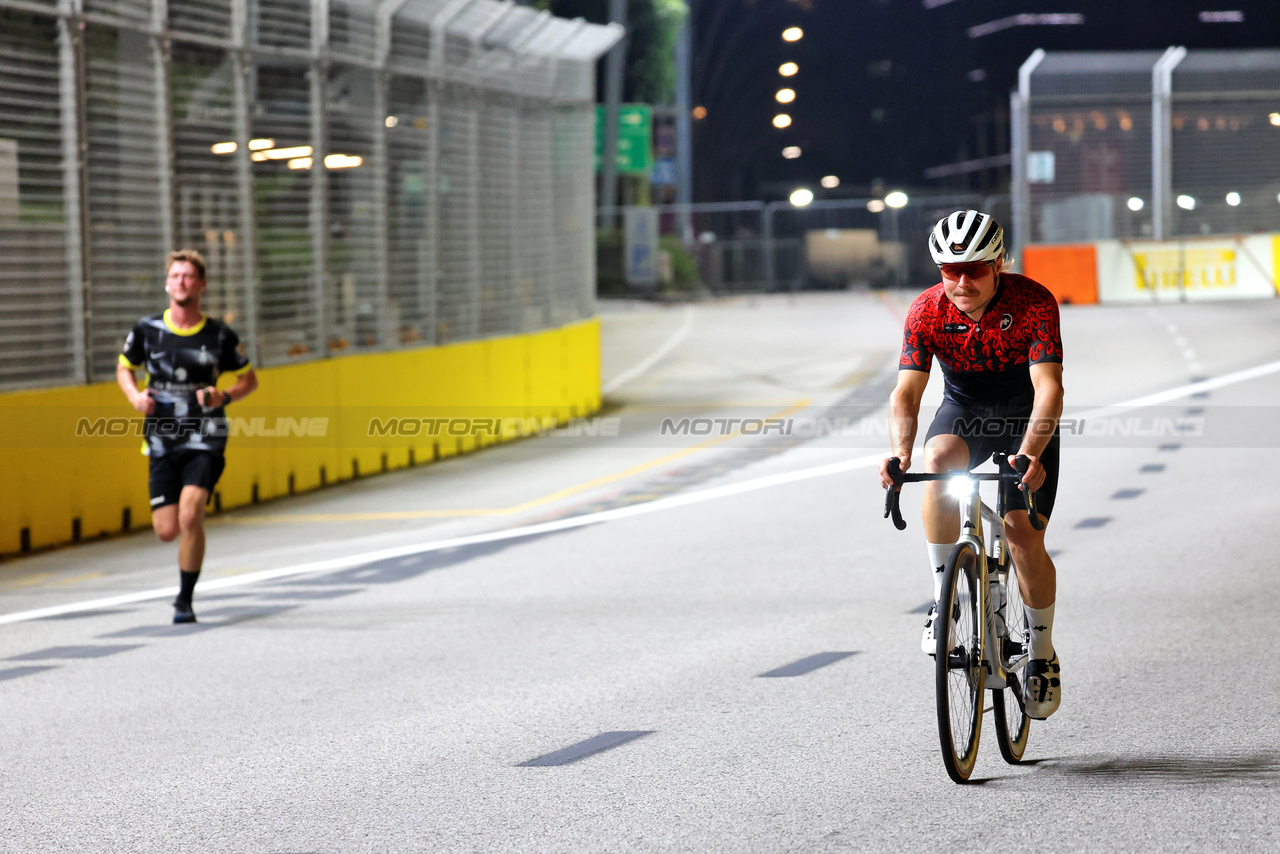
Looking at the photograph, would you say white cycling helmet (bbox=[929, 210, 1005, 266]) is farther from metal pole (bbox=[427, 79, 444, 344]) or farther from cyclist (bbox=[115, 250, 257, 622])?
metal pole (bbox=[427, 79, 444, 344])

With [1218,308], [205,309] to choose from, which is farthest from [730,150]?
[205,309]

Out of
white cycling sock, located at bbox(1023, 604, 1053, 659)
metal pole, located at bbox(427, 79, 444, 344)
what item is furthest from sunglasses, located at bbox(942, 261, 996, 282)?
metal pole, located at bbox(427, 79, 444, 344)

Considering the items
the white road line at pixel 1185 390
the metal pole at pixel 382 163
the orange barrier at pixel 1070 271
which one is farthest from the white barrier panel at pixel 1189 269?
the metal pole at pixel 382 163

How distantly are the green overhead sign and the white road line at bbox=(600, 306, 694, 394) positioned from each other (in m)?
11.0

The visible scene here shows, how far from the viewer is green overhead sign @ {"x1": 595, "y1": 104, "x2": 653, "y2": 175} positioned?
46.2 meters

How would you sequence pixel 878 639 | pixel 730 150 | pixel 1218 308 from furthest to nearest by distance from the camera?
pixel 730 150 < pixel 1218 308 < pixel 878 639

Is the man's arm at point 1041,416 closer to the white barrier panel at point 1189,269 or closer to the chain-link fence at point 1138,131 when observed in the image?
the white barrier panel at point 1189,269

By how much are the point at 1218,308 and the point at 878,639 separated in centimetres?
2549

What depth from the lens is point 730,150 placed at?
67.5 metres

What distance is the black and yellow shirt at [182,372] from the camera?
361 inches

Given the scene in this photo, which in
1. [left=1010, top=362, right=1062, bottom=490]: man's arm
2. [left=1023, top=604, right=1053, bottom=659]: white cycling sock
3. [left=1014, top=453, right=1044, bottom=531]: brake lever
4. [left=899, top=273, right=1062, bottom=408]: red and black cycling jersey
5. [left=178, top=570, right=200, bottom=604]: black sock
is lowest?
[left=178, top=570, right=200, bottom=604]: black sock

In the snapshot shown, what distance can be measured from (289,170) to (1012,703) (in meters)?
10.3

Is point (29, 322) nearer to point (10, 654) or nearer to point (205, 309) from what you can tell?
point (205, 309)

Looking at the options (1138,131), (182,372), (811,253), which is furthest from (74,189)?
(811,253)
